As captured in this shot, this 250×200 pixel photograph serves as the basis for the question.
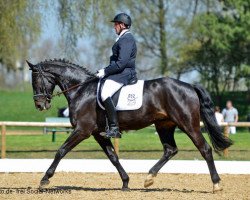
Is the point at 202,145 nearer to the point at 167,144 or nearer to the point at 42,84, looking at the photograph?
the point at 167,144

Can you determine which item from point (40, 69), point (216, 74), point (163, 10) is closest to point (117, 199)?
point (40, 69)

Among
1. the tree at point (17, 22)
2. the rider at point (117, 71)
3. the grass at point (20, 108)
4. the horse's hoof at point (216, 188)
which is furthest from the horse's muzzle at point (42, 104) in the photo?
the grass at point (20, 108)

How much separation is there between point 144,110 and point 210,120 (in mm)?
1071

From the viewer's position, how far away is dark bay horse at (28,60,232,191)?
9219 mm

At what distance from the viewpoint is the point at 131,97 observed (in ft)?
30.3

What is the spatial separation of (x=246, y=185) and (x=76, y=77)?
→ 3341mm

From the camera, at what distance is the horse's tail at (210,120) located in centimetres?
943

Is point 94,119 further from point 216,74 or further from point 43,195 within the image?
point 216,74

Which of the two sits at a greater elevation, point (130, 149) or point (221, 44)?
point (221, 44)

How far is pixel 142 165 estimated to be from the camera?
12617 millimetres

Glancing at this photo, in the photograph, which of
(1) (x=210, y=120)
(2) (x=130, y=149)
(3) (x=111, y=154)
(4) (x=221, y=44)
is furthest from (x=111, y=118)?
(4) (x=221, y=44)

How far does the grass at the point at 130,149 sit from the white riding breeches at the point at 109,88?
5859mm

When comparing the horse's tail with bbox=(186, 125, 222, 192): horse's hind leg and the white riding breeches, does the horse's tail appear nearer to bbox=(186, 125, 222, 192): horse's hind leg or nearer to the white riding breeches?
bbox=(186, 125, 222, 192): horse's hind leg

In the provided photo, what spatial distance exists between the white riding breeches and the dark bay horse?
0.29 meters
